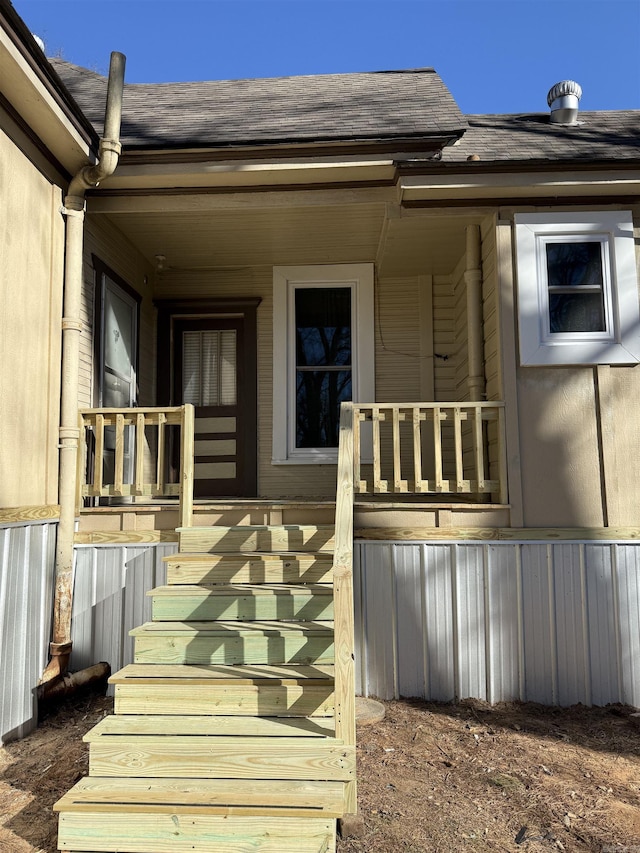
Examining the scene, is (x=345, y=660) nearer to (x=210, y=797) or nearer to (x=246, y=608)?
(x=210, y=797)

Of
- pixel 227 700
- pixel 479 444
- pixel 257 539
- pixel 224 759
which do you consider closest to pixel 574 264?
pixel 479 444

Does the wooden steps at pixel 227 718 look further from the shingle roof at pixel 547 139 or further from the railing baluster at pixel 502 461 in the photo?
the shingle roof at pixel 547 139

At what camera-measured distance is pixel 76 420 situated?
16.4ft

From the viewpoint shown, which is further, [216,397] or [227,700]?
[216,397]

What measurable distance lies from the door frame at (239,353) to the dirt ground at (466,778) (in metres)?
3.20

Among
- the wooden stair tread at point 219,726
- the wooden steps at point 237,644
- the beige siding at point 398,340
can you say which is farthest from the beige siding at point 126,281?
the wooden stair tread at point 219,726

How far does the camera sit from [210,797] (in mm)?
2807

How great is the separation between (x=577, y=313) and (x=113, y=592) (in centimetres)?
419

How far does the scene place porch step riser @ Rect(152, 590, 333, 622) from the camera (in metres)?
4.00

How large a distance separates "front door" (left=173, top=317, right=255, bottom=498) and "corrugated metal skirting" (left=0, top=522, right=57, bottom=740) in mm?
2591

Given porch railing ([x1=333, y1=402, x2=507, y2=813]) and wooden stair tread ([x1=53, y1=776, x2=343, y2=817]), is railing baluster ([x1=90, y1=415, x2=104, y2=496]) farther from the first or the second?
wooden stair tread ([x1=53, y1=776, x2=343, y2=817])

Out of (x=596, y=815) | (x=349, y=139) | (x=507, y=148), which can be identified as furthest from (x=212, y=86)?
(x=596, y=815)

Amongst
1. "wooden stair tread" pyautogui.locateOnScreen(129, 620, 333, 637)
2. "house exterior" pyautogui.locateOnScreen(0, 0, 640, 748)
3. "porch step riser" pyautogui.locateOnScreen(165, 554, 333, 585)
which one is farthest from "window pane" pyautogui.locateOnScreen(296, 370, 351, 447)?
"wooden stair tread" pyautogui.locateOnScreen(129, 620, 333, 637)

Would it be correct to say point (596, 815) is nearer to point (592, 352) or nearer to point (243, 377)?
point (592, 352)
